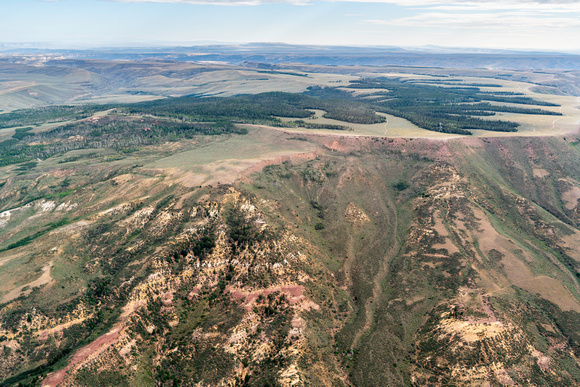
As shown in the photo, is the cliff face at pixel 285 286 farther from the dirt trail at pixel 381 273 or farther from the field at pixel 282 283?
the dirt trail at pixel 381 273

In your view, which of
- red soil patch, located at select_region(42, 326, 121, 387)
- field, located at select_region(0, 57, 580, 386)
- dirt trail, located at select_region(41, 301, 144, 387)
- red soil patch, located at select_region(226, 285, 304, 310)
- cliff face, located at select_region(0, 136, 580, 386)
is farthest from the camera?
red soil patch, located at select_region(226, 285, 304, 310)

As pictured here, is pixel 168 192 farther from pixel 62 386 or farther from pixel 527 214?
pixel 527 214

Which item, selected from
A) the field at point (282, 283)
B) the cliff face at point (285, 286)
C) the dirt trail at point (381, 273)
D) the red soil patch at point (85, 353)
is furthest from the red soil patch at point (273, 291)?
the red soil patch at point (85, 353)

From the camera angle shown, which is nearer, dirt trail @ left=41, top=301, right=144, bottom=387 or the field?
dirt trail @ left=41, top=301, right=144, bottom=387

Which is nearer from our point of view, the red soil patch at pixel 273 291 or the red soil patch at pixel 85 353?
the red soil patch at pixel 85 353

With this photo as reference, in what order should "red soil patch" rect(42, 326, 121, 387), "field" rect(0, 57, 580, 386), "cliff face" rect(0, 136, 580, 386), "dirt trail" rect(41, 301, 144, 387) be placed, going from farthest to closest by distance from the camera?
"field" rect(0, 57, 580, 386) < "cliff face" rect(0, 136, 580, 386) < "dirt trail" rect(41, 301, 144, 387) < "red soil patch" rect(42, 326, 121, 387)

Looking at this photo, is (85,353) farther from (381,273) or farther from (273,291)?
(381,273)

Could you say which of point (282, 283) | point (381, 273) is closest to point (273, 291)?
point (282, 283)

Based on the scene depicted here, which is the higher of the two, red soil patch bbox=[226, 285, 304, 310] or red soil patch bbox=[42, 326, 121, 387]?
red soil patch bbox=[226, 285, 304, 310]

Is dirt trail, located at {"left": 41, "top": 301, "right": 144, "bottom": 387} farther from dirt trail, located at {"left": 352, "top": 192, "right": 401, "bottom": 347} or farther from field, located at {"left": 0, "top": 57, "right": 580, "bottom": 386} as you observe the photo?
dirt trail, located at {"left": 352, "top": 192, "right": 401, "bottom": 347}

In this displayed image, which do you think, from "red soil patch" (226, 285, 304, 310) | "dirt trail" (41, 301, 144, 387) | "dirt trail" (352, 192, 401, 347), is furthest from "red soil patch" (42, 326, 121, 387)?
"dirt trail" (352, 192, 401, 347)
